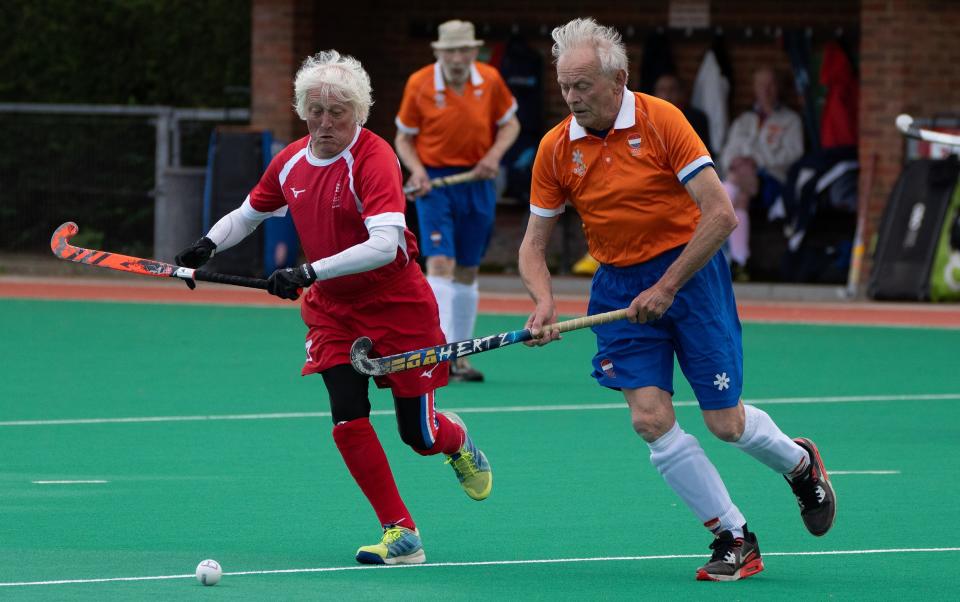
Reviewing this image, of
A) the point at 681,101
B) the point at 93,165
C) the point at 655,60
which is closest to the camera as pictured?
the point at 681,101

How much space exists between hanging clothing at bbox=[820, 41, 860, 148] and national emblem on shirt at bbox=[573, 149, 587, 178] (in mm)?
12307

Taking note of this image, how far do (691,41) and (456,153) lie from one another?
7842 millimetres

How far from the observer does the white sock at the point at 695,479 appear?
6.51m

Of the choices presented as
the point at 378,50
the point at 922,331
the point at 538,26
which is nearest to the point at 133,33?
the point at 378,50

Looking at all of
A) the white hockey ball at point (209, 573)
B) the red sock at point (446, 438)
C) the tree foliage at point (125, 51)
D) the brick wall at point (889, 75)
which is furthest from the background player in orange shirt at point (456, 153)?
the tree foliage at point (125, 51)

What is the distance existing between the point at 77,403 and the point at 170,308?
226 inches

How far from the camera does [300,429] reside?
10.1m

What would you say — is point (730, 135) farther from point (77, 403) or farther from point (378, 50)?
point (77, 403)

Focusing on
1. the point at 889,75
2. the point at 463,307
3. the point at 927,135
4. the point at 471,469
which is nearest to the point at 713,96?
the point at 889,75

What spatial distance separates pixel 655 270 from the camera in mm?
6605

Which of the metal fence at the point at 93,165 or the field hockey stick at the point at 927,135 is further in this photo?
the metal fence at the point at 93,165

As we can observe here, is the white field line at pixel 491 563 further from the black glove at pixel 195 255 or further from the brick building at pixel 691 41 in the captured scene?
the brick building at pixel 691 41

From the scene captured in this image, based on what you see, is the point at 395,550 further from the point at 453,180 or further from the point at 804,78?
the point at 804,78

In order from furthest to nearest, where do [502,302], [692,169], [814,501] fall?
[502,302] → [814,501] → [692,169]
